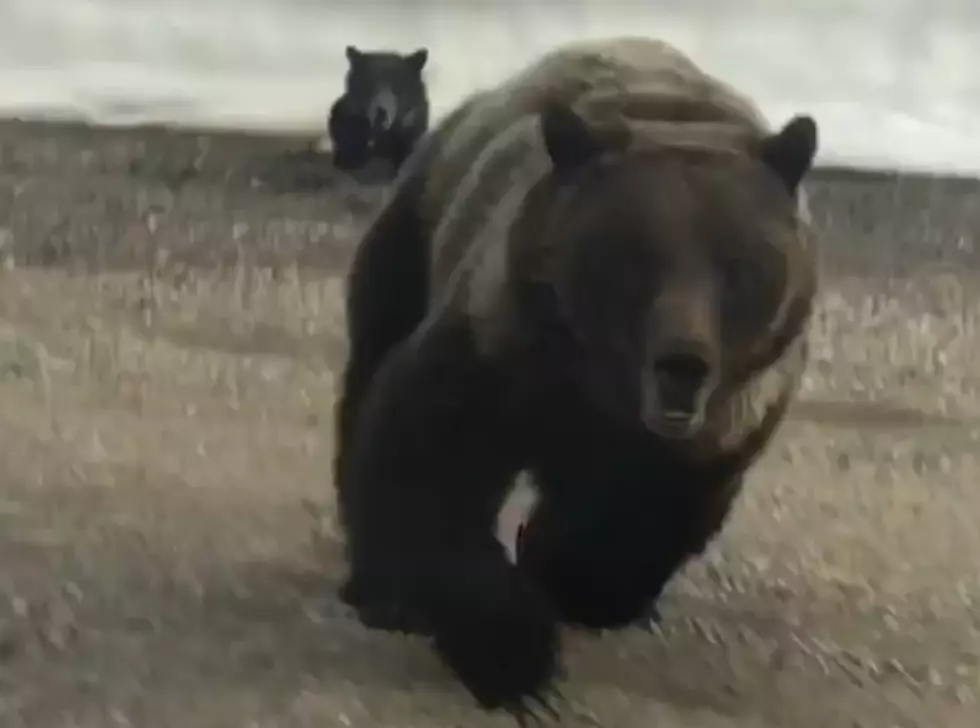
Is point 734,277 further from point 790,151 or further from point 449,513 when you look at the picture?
point 449,513

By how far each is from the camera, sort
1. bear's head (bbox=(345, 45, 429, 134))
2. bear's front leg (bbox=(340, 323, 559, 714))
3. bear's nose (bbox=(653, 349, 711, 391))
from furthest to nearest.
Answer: bear's head (bbox=(345, 45, 429, 134)) → bear's front leg (bbox=(340, 323, 559, 714)) → bear's nose (bbox=(653, 349, 711, 391))

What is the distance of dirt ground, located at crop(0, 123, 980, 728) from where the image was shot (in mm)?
1154

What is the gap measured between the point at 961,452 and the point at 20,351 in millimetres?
1063

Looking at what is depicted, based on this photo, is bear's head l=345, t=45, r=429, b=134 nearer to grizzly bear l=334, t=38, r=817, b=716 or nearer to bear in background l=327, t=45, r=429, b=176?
bear in background l=327, t=45, r=429, b=176

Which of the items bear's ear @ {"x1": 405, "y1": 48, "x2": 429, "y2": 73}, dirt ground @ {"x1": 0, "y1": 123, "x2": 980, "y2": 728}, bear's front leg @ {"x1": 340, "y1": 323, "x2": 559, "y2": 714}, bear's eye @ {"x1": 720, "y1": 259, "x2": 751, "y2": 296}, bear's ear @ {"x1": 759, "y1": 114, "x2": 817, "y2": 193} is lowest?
dirt ground @ {"x1": 0, "y1": 123, "x2": 980, "y2": 728}

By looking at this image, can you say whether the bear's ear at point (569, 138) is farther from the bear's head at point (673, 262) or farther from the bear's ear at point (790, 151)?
the bear's ear at point (790, 151)

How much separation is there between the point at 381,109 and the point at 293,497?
91 cm

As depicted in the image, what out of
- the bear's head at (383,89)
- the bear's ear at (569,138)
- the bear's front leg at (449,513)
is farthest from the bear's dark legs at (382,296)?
the bear's head at (383,89)

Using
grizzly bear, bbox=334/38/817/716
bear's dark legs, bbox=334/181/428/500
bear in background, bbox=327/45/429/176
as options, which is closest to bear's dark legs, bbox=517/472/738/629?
grizzly bear, bbox=334/38/817/716

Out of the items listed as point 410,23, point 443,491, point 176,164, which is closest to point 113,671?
point 443,491

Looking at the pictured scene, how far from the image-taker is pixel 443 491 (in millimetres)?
1062

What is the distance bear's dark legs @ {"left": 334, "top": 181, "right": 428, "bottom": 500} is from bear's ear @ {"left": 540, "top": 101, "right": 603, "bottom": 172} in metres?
0.32

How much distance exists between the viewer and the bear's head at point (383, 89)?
2.19m

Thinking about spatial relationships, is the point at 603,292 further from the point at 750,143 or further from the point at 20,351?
the point at 20,351
